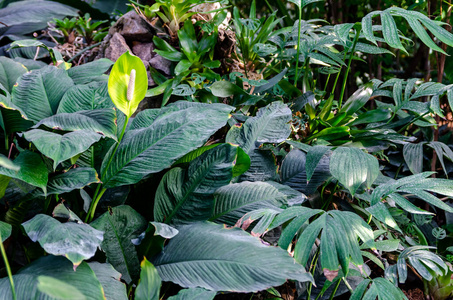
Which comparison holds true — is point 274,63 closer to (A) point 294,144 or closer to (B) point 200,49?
(B) point 200,49

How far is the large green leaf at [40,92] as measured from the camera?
1.24 m

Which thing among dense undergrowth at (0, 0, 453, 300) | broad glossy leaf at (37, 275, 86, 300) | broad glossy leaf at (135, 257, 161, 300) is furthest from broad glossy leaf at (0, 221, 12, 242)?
broad glossy leaf at (37, 275, 86, 300)

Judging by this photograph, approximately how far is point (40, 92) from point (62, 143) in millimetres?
506

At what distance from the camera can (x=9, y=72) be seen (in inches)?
61.1

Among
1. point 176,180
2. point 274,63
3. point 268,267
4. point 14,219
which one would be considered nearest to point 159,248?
point 176,180

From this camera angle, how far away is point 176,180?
1.18 meters

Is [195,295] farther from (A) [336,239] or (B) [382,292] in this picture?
(B) [382,292]

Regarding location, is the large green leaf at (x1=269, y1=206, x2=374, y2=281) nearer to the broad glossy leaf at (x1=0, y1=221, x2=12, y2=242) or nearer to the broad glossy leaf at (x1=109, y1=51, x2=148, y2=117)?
the broad glossy leaf at (x1=109, y1=51, x2=148, y2=117)

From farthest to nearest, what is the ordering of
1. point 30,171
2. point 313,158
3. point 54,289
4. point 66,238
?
point 313,158 < point 30,171 < point 66,238 < point 54,289

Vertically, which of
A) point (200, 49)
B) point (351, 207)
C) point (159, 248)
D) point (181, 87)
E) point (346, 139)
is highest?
point (200, 49)

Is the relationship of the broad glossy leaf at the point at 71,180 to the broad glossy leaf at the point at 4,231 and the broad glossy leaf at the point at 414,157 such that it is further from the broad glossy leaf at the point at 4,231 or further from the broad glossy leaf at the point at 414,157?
the broad glossy leaf at the point at 414,157

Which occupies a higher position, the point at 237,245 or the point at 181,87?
the point at 181,87

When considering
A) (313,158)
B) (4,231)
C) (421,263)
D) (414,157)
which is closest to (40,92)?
(4,231)

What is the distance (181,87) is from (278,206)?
791 millimetres
